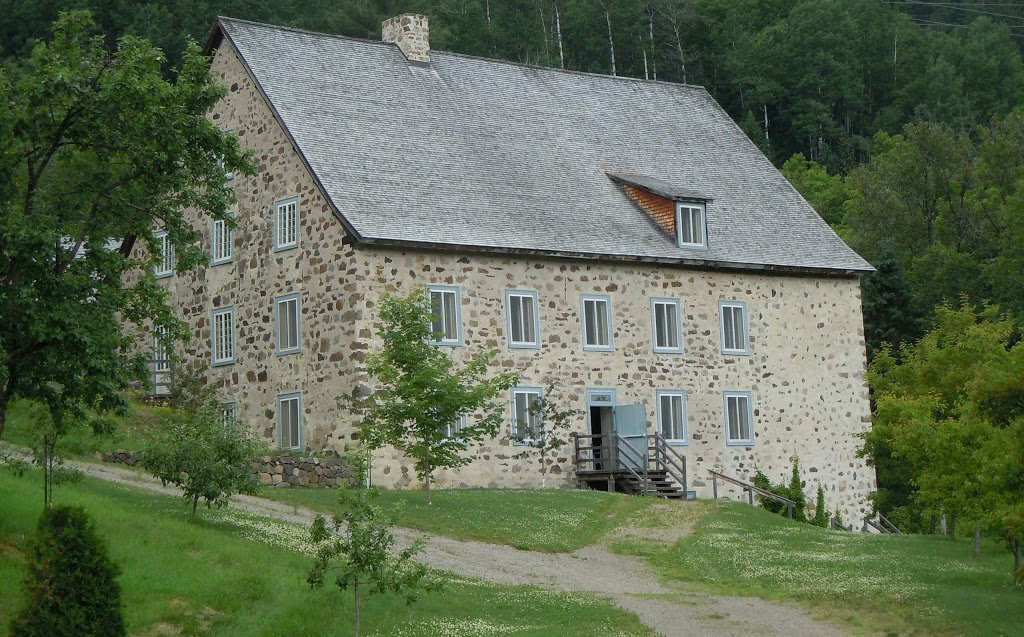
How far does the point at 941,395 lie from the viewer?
41438mm

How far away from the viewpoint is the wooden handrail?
38.9 m

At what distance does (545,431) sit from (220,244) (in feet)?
32.8

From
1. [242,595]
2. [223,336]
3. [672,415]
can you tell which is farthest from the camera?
[672,415]

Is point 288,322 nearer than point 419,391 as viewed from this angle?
No

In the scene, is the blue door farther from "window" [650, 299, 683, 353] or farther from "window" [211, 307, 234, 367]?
"window" [211, 307, 234, 367]

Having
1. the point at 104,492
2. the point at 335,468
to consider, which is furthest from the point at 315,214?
the point at 104,492

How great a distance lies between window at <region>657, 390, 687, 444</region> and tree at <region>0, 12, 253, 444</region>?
1906 cm

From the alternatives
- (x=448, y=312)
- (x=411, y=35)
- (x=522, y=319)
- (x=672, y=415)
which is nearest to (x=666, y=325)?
(x=672, y=415)

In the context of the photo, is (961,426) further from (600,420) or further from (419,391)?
(600,420)

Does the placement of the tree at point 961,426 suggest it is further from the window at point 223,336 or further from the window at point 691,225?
the window at point 223,336

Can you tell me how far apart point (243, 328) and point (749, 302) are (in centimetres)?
1366

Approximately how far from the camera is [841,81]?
89.0 meters

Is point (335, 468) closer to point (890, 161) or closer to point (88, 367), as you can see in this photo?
point (88, 367)

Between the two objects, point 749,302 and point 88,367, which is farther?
point 749,302
